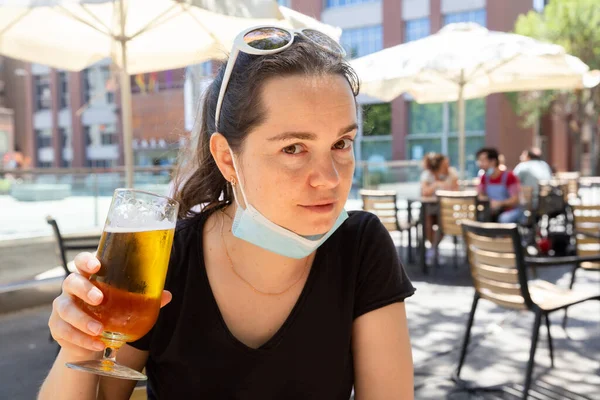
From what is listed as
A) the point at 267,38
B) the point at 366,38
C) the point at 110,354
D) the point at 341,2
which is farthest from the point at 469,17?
the point at 110,354

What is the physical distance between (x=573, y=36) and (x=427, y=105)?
667cm

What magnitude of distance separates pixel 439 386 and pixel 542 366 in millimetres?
852

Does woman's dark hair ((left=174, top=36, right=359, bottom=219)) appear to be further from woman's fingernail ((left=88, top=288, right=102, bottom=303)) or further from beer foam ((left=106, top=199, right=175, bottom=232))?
woman's fingernail ((left=88, top=288, right=102, bottom=303))

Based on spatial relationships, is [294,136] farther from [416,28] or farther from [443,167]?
[416,28]

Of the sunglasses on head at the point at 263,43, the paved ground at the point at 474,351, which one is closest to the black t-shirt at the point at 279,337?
the sunglasses on head at the point at 263,43

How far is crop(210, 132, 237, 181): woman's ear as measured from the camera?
149 centimetres

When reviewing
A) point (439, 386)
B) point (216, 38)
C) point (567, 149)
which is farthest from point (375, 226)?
point (567, 149)

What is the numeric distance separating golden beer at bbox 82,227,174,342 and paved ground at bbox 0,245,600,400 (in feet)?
9.05

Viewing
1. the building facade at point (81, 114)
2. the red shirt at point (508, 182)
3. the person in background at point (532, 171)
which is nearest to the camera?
the red shirt at point (508, 182)

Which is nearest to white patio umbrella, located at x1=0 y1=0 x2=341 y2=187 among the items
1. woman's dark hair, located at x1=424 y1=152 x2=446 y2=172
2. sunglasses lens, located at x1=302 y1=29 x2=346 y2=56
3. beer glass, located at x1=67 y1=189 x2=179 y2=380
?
sunglasses lens, located at x1=302 y1=29 x2=346 y2=56

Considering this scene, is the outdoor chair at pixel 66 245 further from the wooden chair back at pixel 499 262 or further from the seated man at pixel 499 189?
the seated man at pixel 499 189

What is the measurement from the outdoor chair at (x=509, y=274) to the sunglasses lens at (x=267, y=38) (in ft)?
7.59

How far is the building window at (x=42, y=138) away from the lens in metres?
41.2

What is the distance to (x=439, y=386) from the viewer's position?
3674 mm
